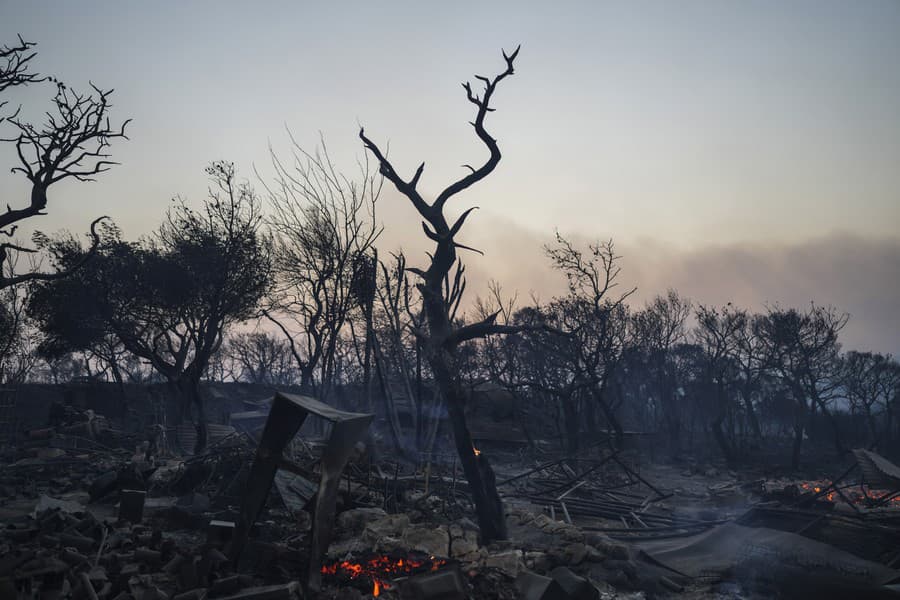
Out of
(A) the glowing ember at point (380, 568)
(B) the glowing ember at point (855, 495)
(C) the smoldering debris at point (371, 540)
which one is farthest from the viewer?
(B) the glowing ember at point (855, 495)

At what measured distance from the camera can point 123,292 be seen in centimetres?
2461

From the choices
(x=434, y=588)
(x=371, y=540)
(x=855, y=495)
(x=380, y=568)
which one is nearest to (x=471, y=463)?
(x=371, y=540)

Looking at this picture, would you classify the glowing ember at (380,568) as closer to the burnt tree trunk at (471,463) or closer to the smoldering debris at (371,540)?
the smoldering debris at (371,540)

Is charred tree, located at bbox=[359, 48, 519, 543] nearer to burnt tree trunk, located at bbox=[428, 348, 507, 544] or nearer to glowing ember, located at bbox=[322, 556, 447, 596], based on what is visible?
burnt tree trunk, located at bbox=[428, 348, 507, 544]

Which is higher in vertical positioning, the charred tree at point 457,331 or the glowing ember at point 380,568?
the charred tree at point 457,331

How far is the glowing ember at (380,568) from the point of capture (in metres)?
6.39

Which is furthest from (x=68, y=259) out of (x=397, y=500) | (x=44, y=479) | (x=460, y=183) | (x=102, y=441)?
(x=460, y=183)

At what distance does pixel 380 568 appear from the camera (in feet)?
22.3

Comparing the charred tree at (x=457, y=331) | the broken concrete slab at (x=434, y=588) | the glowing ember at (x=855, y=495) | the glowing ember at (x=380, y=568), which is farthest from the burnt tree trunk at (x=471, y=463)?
the glowing ember at (x=855, y=495)

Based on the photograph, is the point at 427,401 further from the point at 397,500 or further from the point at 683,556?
the point at 683,556

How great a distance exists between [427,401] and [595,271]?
1253 cm

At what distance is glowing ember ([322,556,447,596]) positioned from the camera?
6387mm

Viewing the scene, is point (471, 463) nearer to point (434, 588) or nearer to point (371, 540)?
point (371, 540)

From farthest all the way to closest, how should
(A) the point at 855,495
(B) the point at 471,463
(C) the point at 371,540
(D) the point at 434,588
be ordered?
(A) the point at 855,495 → (B) the point at 471,463 → (C) the point at 371,540 → (D) the point at 434,588
